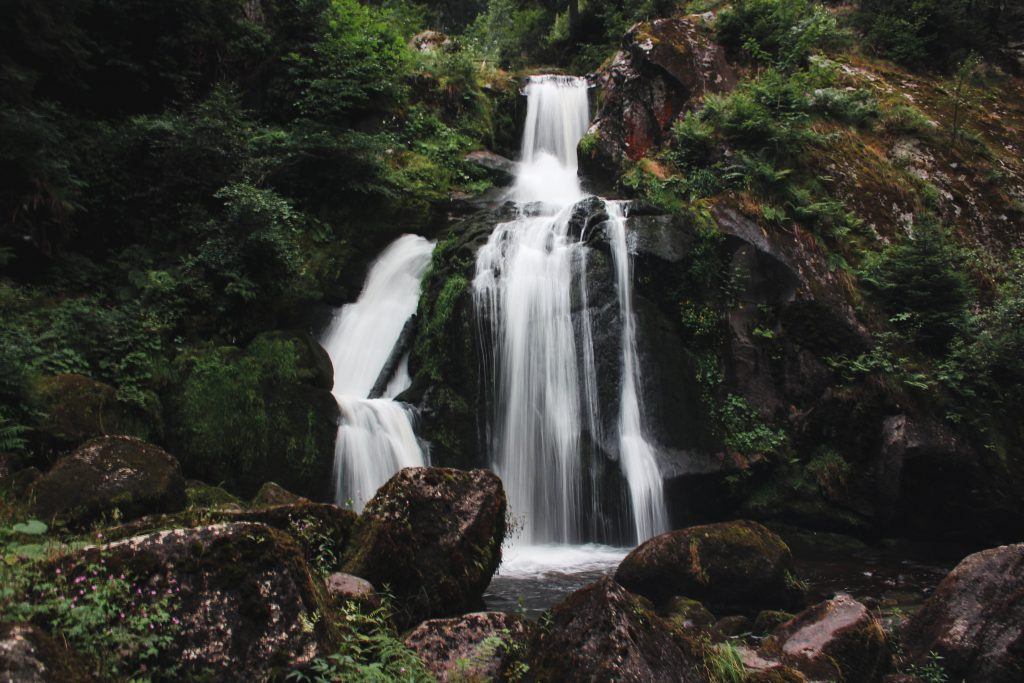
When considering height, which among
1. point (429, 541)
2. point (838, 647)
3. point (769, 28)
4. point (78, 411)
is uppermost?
point (769, 28)

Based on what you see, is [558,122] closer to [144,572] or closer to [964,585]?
[964,585]

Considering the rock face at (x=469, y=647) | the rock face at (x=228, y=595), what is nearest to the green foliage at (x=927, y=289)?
the rock face at (x=469, y=647)

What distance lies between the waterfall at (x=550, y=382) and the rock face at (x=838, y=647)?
405 cm

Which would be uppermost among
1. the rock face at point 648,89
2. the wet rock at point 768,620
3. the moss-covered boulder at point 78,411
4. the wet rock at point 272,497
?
the rock face at point 648,89

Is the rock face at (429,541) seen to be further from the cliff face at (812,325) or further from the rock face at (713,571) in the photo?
the cliff face at (812,325)

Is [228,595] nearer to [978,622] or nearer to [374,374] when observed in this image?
[978,622]

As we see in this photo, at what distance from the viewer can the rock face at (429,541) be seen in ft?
15.5

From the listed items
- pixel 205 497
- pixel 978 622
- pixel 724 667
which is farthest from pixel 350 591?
pixel 978 622

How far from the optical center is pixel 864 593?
7.70 metres

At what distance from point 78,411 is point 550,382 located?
6553mm

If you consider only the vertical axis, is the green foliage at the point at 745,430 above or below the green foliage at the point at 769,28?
below

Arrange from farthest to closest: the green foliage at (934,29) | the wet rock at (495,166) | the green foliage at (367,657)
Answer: the green foliage at (934,29), the wet rock at (495,166), the green foliage at (367,657)

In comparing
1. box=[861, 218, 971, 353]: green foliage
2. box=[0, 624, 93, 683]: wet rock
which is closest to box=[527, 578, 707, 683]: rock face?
box=[0, 624, 93, 683]: wet rock

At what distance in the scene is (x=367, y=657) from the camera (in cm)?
362
